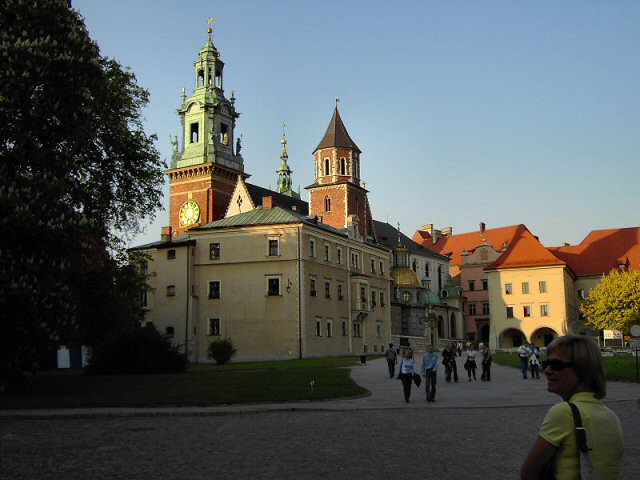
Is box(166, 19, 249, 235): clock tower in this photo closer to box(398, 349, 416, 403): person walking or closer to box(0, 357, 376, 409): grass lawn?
box(0, 357, 376, 409): grass lawn

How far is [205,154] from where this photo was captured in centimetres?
8794

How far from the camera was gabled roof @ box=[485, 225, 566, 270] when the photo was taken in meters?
87.5

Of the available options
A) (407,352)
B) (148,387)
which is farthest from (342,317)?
(407,352)

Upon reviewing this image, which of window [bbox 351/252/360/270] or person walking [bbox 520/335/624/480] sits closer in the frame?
person walking [bbox 520/335/624/480]

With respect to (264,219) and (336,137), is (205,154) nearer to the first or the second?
(336,137)

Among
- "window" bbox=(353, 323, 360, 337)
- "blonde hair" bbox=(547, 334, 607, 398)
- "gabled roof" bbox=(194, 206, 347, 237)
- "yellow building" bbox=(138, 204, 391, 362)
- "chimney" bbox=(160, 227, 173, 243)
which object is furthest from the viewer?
"window" bbox=(353, 323, 360, 337)

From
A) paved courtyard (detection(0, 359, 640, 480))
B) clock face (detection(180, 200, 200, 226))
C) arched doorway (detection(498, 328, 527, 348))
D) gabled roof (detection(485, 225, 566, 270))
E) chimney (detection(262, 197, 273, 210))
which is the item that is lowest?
paved courtyard (detection(0, 359, 640, 480))

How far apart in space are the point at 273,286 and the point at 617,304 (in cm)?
3803

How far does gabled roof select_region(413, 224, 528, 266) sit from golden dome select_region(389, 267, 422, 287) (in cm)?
2261

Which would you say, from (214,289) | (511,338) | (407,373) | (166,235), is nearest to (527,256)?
(511,338)

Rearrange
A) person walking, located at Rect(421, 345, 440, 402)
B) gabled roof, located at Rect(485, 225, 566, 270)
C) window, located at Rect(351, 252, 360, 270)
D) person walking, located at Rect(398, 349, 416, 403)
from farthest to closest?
1. gabled roof, located at Rect(485, 225, 566, 270)
2. window, located at Rect(351, 252, 360, 270)
3. person walking, located at Rect(421, 345, 440, 402)
4. person walking, located at Rect(398, 349, 416, 403)

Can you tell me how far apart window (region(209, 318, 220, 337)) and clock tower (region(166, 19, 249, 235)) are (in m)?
25.0

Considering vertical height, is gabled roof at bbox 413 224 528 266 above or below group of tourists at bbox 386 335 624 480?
above

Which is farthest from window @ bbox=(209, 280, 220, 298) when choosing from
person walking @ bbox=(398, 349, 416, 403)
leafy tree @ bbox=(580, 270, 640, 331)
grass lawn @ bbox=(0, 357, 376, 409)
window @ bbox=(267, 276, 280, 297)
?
person walking @ bbox=(398, 349, 416, 403)
